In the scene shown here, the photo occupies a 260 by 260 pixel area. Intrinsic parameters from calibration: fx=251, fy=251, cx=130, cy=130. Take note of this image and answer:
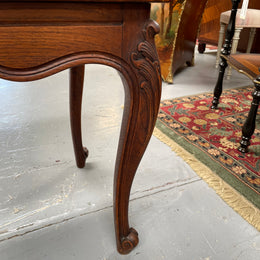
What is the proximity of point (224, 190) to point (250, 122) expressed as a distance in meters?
0.39

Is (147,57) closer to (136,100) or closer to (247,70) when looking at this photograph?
(136,100)

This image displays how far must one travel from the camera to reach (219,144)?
1.30 metres

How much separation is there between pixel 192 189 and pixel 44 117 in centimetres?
98

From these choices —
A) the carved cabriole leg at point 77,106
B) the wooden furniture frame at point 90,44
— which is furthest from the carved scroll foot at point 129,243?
the carved cabriole leg at point 77,106

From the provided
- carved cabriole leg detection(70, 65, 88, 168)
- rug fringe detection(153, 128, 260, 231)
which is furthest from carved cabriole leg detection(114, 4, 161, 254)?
rug fringe detection(153, 128, 260, 231)

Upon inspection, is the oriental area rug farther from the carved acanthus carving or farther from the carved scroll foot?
the carved acanthus carving

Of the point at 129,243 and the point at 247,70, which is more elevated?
the point at 247,70

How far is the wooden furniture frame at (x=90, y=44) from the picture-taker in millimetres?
408

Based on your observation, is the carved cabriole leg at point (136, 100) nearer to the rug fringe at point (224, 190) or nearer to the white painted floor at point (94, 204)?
the white painted floor at point (94, 204)

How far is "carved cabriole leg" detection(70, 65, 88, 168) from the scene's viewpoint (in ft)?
2.84

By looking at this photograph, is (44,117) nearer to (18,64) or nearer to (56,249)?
(56,249)

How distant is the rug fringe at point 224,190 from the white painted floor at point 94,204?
0.02 m

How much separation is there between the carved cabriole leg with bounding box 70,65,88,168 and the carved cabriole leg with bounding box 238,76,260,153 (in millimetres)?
767

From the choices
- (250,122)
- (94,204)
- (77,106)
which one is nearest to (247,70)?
(250,122)
